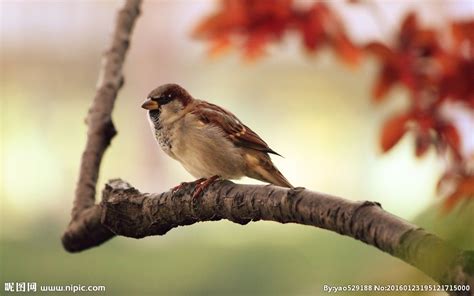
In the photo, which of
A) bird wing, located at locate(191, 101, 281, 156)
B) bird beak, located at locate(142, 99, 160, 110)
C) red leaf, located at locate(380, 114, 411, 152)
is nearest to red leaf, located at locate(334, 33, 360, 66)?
red leaf, located at locate(380, 114, 411, 152)

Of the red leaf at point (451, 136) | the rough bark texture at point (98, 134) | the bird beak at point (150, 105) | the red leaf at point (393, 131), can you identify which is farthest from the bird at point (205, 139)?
the red leaf at point (451, 136)

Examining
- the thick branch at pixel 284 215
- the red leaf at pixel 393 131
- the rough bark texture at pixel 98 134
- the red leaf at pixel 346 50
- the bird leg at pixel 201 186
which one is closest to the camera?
the thick branch at pixel 284 215

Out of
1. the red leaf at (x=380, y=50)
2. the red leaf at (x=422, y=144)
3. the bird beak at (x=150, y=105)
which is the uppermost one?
the bird beak at (x=150, y=105)

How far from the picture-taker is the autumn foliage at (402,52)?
1315 mm

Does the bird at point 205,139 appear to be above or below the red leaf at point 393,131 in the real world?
above

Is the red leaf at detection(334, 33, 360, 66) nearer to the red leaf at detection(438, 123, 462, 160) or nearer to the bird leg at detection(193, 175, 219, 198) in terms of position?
the red leaf at detection(438, 123, 462, 160)

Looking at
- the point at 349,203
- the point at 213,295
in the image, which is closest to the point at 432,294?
the point at 349,203

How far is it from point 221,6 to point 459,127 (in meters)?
0.57

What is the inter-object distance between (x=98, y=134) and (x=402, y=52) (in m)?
0.65

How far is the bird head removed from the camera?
1409 millimetres

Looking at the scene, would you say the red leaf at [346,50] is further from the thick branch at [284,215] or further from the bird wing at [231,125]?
the thick branch at [284,215]

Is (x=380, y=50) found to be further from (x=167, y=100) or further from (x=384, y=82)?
(x=167, y=100)

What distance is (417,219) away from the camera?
23.1 inches

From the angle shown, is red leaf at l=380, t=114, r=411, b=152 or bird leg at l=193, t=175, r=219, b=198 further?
red leaf at l=380, t=114, r=411, b=152
